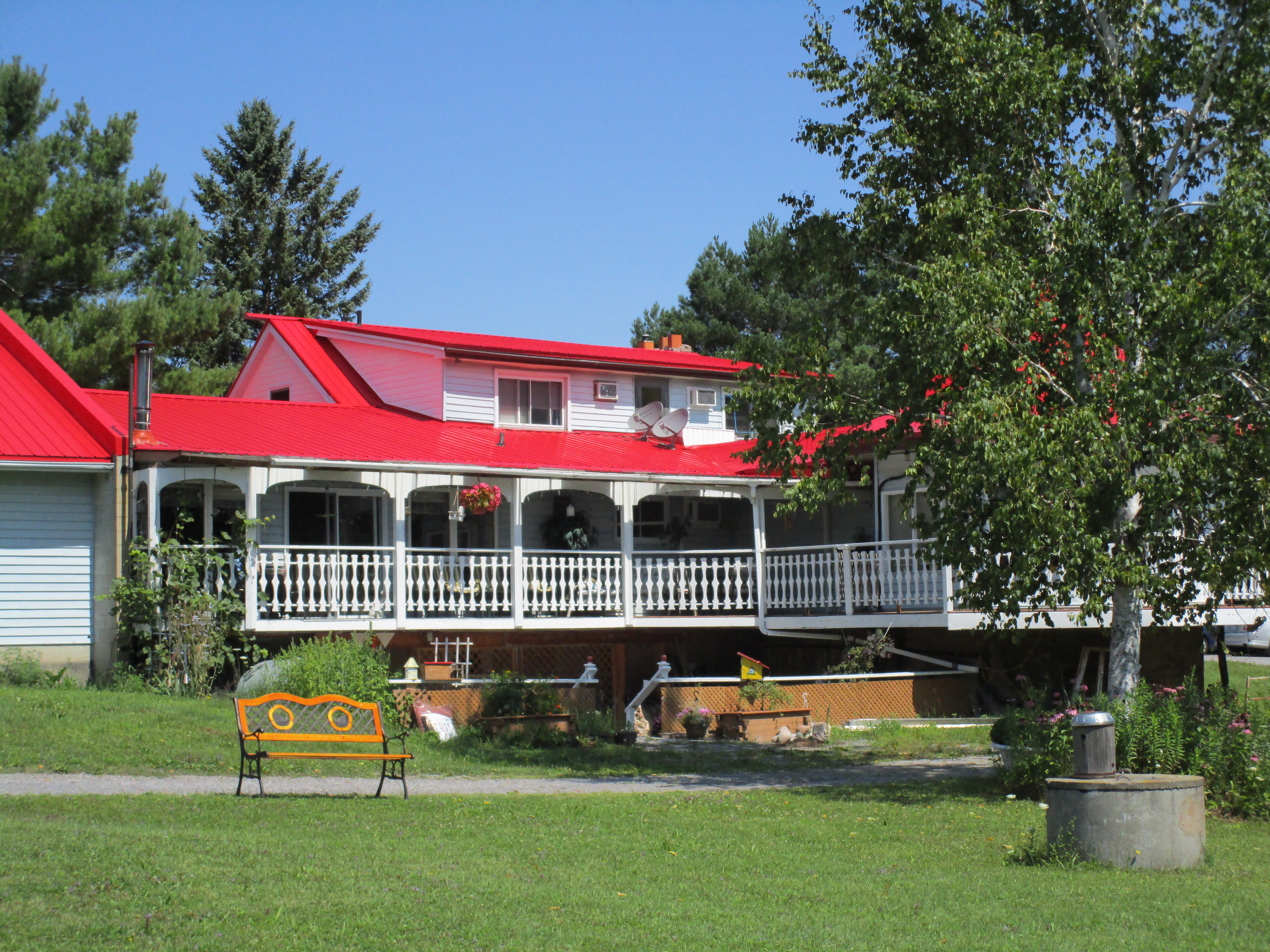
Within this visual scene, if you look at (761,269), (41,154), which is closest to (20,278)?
(41,154)

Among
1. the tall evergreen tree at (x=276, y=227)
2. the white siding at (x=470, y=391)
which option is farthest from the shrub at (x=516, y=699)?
the tall evergreen tree at (x=276, y=227)

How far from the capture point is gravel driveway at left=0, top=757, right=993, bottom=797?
11.7 meters

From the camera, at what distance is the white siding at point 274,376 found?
85.2 feet

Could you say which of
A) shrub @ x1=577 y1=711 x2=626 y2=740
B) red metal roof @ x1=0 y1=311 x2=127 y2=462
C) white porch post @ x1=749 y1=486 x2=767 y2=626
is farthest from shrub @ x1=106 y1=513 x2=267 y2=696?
white porch post @ x1=749 y1=486 x2=767 y2=626

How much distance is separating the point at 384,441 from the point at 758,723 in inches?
303

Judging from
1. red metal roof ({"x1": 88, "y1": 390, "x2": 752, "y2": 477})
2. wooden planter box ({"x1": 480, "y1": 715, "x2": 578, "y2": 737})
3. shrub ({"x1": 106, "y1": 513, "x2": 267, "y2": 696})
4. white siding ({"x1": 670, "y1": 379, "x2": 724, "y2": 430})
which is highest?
white siding ({"x1": 670, "y1": 379, "x2": 724, "y2": 430})

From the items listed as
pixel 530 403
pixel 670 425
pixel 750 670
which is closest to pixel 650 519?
pixel 670 425

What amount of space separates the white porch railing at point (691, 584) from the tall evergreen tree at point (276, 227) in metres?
24.8

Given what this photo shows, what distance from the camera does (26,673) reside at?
1739 centimetres

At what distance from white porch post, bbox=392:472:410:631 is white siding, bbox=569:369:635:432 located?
6.08 metres

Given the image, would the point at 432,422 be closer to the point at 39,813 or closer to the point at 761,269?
the point at 761,269

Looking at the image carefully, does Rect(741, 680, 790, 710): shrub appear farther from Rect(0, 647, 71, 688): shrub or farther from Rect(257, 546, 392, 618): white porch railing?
Rect(0, 647, 71, 688): shrub

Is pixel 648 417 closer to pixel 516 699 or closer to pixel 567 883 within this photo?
pixel 516 699

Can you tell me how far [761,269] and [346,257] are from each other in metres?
31.7
